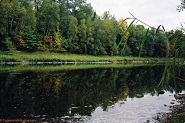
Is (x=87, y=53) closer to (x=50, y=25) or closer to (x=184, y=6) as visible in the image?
(x=50, y=25)

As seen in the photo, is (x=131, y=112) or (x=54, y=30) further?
(x=54, y=30)

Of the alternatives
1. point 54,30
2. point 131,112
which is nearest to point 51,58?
point 54,30

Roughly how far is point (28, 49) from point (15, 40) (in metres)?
4.97

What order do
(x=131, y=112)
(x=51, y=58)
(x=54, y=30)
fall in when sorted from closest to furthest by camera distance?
(x=131, y=112) → (x=51, y=58) → (x=54, y=30)

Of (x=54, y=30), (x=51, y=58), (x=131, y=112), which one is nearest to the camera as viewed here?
(x=131, y=112)

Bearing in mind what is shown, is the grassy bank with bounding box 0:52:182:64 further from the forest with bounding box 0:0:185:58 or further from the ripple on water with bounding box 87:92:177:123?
the ripple on water with bounding box 87:92:177:123

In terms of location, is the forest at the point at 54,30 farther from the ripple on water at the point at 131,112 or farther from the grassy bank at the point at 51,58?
the ripple on water at the point at 131,112

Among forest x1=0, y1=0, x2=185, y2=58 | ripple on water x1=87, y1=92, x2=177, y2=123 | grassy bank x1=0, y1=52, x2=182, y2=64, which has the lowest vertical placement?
ripple on water x1=87, y1=92, x2=177, y2=123

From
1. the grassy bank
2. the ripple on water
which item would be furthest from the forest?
the ripple on water

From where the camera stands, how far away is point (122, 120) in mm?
14414

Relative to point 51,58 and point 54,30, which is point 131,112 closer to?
point 51,58

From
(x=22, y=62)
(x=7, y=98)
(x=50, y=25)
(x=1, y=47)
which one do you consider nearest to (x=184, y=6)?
(x=7, y=98)

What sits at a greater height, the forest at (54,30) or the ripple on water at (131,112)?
the forest at (54,30)

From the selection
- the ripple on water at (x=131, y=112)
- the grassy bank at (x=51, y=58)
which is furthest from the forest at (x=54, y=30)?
the ripple on water at (x=131, y=112)
